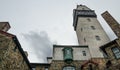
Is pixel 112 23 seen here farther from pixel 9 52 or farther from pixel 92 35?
pixel 92 35

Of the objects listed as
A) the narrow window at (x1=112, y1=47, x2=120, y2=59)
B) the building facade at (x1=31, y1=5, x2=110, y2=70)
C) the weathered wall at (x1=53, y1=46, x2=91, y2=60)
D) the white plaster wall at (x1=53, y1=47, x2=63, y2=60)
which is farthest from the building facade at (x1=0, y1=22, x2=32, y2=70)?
the narrow window at (x1=112, y1=47, x2=120, y2=59)

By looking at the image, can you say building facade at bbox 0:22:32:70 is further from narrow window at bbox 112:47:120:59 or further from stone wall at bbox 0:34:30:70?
narrow window at bbox 112:47:120:59

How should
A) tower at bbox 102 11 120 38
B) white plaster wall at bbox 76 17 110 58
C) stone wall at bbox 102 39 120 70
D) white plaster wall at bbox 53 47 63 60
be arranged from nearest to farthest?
stone wall at bbox 102 39 120 70, tower at bbox 102 11 120 38, white plaster wall at bbox 53 47 63 60, white plaster wall at bbox 76 17 110 58

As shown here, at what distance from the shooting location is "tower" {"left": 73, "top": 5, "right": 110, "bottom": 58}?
33.9 meters

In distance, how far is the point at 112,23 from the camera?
19.5 metres

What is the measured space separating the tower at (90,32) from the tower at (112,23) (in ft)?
41.9

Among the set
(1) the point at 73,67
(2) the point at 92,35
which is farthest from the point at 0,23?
(2) the point at 92,35

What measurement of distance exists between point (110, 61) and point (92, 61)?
2731 millimetres

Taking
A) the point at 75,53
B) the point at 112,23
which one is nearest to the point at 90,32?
the point at 75,53

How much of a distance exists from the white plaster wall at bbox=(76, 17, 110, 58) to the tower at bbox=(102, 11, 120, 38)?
511 inches

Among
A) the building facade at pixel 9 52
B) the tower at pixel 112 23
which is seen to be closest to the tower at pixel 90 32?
the tower at pixel 112 23

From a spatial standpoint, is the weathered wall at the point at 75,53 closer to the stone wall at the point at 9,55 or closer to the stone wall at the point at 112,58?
the stone wall at the point at 112,58

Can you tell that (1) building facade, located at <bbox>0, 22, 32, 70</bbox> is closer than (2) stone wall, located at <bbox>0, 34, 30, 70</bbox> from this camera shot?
No

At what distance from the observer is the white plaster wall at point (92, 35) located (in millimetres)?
33125
